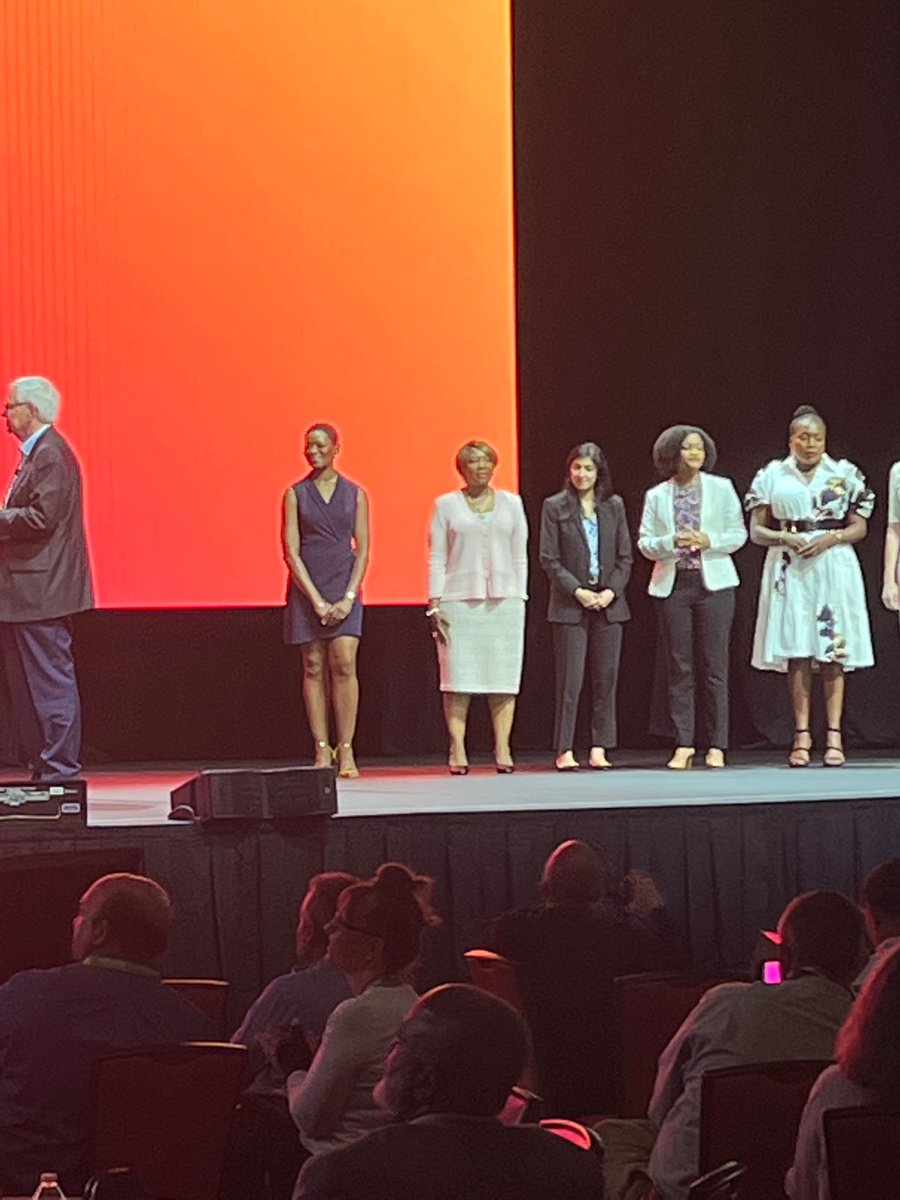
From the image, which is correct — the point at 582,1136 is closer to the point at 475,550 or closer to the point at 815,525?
the point at 475,550

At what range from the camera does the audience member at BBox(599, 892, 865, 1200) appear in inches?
126

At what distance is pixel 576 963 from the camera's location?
4457mm

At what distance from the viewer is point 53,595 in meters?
6.79

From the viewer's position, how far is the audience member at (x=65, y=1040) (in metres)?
3.31

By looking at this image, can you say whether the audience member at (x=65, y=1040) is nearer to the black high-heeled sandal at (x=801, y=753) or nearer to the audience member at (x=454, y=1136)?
the audience member at (x=454, y=1136)

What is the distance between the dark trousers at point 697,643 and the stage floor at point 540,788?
0.26m

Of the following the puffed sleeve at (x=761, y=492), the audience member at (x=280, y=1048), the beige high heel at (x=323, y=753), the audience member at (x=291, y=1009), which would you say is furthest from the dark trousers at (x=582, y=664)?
the audience member at (x=291, y=1009)

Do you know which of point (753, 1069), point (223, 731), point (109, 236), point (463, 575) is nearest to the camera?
point (753, 1069)

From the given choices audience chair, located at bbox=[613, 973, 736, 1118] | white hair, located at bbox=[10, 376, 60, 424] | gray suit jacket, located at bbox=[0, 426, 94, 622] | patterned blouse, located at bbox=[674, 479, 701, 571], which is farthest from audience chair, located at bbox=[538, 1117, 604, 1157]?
patterned blouse, located at bbox=[674, 479, 701, 571]

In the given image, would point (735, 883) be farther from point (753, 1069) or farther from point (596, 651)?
point (753, 1069)

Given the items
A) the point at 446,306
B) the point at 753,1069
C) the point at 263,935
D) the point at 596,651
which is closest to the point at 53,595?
the point at 263,935

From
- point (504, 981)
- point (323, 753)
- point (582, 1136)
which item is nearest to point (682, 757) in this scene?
point (323, 753)

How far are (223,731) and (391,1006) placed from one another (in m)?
6.35

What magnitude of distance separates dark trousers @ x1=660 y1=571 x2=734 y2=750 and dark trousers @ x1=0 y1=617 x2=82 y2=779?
8.47 feet
